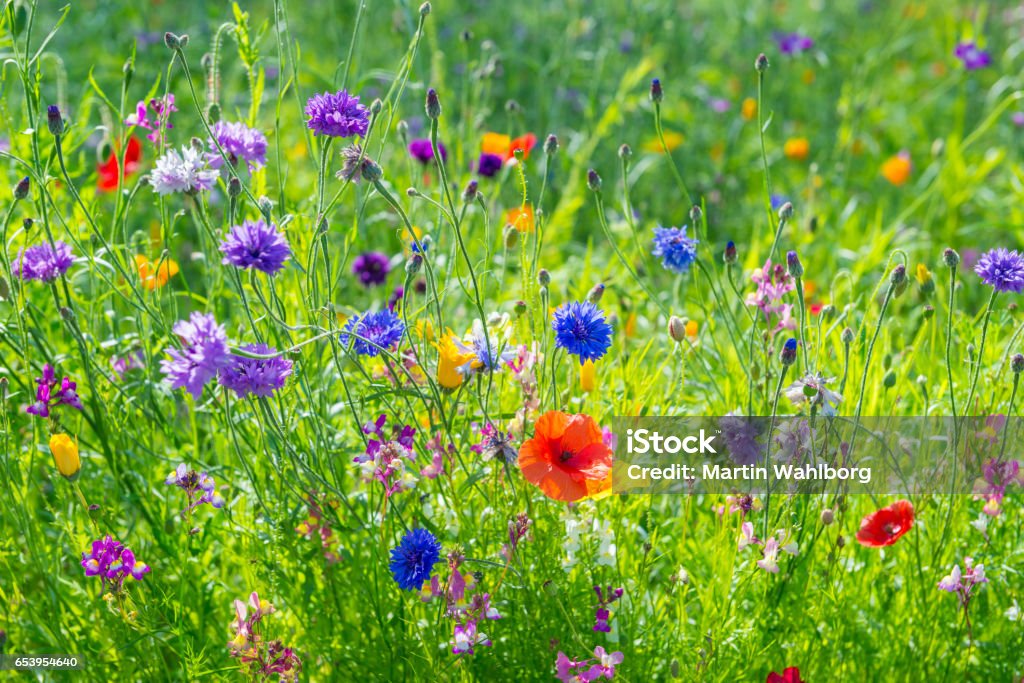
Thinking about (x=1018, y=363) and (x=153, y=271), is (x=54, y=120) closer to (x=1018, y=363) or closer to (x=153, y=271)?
(x=153, y=271)

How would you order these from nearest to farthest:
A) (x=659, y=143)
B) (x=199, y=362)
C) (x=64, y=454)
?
(x=199, y=362) < (x=64, y=454) < (x=659, y=143)

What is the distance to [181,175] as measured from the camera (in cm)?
141

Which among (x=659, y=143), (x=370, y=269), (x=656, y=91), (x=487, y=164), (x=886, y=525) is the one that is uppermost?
(x=659, y=143)

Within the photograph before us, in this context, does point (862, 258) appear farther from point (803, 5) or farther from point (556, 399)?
point (803, 5)

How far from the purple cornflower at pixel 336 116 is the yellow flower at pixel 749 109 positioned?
2747 millimetres

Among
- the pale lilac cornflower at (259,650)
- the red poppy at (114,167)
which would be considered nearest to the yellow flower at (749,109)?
the red poppy at (114,167)

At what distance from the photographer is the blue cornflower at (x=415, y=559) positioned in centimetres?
133

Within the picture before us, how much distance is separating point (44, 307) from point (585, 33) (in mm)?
2227

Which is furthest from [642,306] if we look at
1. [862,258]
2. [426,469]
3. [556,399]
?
[426,469]

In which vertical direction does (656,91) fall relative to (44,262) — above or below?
above

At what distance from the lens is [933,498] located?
5.49 feet

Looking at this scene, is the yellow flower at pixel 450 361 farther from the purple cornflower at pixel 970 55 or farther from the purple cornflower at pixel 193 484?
the purple cornflower at pixel 970 55

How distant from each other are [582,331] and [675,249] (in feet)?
1.43

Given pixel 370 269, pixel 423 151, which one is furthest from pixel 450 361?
pixel 423 151
